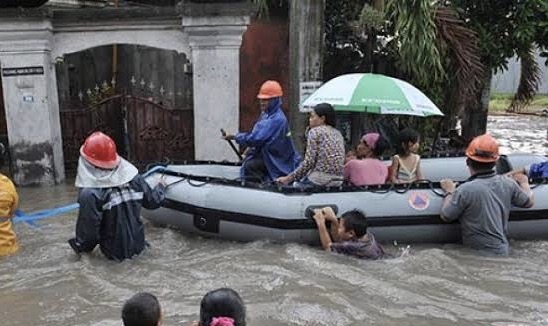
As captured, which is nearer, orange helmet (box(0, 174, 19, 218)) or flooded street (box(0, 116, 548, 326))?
flooded street (box(0, 116, 548, 326))

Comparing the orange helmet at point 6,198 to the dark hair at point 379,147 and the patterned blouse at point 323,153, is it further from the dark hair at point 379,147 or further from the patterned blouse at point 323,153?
the dark hair at point 379,147

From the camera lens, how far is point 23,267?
5.38 meters

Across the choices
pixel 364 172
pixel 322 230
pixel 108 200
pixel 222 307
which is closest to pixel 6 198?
pixel 108 200

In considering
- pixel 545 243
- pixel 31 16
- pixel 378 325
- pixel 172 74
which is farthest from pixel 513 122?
pixel 378 325

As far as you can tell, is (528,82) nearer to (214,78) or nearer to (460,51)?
(460,51)

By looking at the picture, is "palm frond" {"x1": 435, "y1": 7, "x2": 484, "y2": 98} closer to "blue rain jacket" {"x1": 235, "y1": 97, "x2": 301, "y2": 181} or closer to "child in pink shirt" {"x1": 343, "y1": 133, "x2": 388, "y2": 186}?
"child in pink shirt" {"x1": 343, "y1": 133, "x2": 388, "y2": 186}

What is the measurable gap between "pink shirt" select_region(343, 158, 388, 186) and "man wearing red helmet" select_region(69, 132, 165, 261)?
6.23 ft

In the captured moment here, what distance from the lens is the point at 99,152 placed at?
15.5 feet

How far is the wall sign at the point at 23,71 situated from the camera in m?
8.34

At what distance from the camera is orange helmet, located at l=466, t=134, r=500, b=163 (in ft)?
17.2

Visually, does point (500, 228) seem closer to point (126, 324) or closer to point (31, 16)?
point (126, 324)

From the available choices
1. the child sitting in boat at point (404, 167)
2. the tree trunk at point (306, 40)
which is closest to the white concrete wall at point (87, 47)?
the tree trunk at point (306, 40)

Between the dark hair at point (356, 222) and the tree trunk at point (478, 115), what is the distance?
5.20m

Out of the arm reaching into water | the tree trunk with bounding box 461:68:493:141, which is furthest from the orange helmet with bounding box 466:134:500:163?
the tree trunk with bounding box 461:68:493:141
